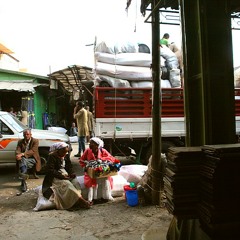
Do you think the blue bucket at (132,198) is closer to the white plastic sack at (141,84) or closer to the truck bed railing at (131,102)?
the truck bed railing at (131,102)

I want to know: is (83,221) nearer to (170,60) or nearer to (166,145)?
(166,145)

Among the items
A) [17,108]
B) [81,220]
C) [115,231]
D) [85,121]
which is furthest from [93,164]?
[17,108]

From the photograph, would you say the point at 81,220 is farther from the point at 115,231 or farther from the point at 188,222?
the point at 188,222

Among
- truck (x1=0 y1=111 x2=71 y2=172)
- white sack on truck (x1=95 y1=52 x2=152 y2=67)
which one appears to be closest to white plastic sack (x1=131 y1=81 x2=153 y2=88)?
white sack on truck (x1=95 y1=52 x2=152 y2=67)

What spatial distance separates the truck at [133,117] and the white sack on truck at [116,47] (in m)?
1.02

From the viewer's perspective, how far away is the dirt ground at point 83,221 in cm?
421

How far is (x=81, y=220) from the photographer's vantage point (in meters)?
4.77

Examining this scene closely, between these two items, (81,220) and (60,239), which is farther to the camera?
(81,220)

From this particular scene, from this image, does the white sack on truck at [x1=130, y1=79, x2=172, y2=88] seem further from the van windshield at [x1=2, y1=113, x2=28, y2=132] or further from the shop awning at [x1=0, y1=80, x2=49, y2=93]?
the shop awning at [x1=0, y1=80, x2=49, y2=93]

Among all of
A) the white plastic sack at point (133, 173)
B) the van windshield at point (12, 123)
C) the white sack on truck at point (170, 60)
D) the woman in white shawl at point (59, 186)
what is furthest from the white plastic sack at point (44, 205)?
the white sack on truck at point (170, 60)

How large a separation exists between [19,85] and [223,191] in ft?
43.4

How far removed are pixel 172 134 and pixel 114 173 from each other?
106 inches

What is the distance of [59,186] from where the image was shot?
535cm

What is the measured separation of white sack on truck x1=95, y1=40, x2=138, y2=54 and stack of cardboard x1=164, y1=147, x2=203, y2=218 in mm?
5226
